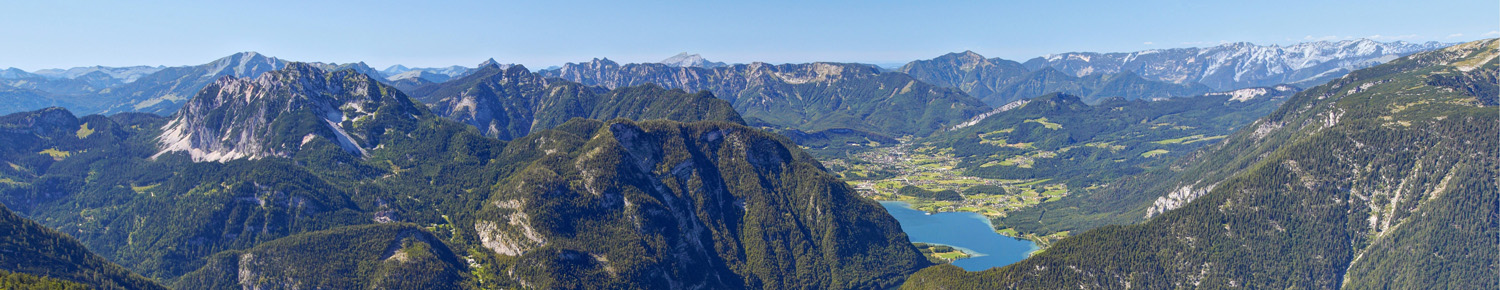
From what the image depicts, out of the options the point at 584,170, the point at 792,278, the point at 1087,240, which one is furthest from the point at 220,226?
the point at 1087,240

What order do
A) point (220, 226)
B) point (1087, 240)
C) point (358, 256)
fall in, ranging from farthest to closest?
point (220, 226), point (1087, 240), point (358, 256)

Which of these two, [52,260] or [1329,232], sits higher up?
[52,260]

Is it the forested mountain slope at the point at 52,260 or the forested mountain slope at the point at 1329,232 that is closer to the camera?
the forested mountain slope at the point at 52,260

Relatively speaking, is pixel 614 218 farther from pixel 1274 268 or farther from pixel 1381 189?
pixel 1381 189

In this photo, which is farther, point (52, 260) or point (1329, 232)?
point (1329, 232)

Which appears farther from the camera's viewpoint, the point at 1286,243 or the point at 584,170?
the point at 584,170

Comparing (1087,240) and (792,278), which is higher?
(1087,240)

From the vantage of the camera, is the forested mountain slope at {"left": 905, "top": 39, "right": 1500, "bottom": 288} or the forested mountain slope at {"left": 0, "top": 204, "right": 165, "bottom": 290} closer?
the forested mountain slope at {"left": 0, "top": 204, "right": 165, "bottom": 290}

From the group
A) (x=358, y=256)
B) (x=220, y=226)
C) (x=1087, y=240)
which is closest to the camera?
(x=358, y=256)
